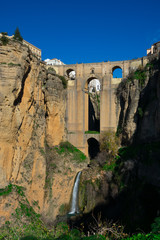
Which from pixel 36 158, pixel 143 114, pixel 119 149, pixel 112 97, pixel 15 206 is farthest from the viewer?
pixel 112 97

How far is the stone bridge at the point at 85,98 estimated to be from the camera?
2294 centimetres

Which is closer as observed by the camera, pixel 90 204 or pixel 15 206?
pixel 15 206

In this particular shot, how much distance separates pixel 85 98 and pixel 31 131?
10010 mm

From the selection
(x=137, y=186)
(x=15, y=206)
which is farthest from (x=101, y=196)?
(x=15, y=206)

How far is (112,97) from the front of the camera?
23.0 m

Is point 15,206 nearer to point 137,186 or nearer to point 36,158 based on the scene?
point 36,158

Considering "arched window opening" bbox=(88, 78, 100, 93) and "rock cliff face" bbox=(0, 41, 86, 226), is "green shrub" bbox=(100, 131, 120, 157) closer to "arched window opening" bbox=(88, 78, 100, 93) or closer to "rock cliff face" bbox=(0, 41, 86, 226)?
"rock cliff face" bbox=(0, 41, 86, 226)

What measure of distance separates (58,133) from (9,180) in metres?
Result: 9.28

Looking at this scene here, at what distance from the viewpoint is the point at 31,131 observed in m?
16.4

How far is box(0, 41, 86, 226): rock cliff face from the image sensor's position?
13.2m

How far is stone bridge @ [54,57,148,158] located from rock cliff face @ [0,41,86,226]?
6.30 ft

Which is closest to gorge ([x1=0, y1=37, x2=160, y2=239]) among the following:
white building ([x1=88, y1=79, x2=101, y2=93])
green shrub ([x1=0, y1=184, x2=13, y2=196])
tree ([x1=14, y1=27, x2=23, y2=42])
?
green shrub ([x1=0, y1=184, x2=13, y2=196])

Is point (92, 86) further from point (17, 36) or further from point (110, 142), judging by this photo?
point (17, 36)

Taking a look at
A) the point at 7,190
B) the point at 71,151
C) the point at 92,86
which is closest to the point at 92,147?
the point at 71,151
